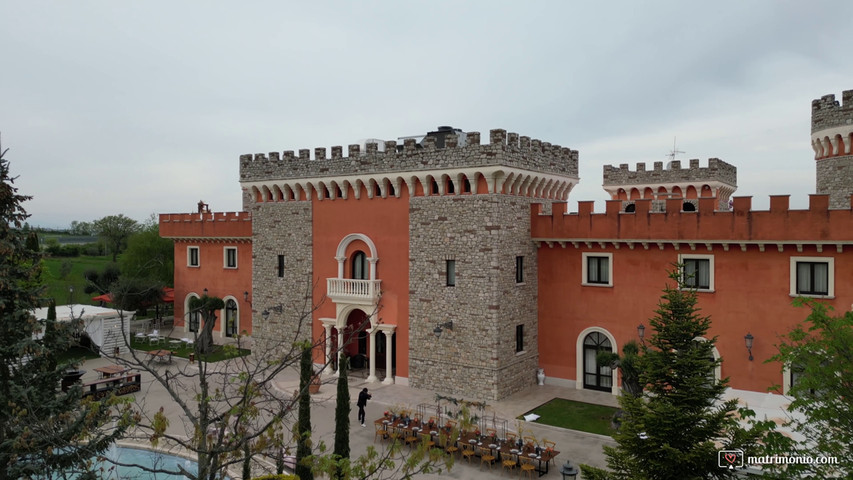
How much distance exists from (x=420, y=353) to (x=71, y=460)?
41.5 ft

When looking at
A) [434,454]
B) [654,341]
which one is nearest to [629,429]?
[654,341]

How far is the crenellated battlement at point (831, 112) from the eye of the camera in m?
21.7

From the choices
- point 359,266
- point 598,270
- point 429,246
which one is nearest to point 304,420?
point 429,246

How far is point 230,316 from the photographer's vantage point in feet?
110

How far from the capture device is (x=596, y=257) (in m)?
22.5

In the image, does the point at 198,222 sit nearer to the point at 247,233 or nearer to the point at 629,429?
the point at 247,233

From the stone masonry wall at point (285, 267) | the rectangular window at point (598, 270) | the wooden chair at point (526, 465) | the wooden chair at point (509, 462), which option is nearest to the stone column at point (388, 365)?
the stone masonry wall at point (285, 267)

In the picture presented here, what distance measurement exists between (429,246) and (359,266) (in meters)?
3.84

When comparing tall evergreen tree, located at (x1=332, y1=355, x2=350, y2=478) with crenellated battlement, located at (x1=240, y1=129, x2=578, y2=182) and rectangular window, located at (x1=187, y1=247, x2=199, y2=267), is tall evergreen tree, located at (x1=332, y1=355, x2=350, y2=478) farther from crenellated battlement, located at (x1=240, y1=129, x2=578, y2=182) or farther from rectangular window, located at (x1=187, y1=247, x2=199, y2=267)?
rectangular window, located at (x1=187, y1=247, x2=199, y2=267)

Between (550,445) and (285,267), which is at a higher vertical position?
(285,267)

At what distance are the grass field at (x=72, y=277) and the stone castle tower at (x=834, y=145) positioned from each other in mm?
38857

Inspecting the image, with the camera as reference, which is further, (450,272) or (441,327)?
(450,272)

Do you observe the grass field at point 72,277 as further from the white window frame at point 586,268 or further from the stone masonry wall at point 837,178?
the stone masonry wall at point 837,178

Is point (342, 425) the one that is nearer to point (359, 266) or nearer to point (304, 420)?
point (304, 420)
